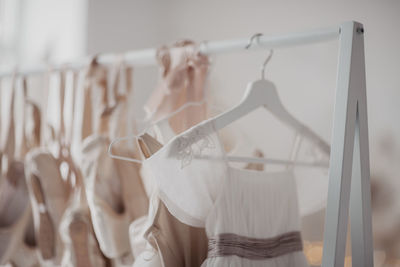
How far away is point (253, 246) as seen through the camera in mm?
911

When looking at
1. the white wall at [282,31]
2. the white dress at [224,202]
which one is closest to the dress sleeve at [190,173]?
the white dress at [224,202]

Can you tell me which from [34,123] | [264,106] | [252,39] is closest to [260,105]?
[264,106]

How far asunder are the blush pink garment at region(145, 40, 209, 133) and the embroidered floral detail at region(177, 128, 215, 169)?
0.18 meters

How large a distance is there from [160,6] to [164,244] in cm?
134

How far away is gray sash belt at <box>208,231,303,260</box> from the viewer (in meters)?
0.87

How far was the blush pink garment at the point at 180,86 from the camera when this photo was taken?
106cm

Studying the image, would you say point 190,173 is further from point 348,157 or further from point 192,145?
point 348,157

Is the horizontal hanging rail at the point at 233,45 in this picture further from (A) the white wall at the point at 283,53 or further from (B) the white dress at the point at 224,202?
(B) the white dress at the point at 224,202

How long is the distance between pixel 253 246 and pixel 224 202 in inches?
4.4

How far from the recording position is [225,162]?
0.92 m

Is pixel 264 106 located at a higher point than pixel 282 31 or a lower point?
lower

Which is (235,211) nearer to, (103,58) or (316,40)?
(316,40)

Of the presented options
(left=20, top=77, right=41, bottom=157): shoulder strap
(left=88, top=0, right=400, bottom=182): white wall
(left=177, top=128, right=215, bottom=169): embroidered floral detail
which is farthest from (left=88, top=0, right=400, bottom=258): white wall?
(left=20, top=77, right=41, bottom=157): shoulder strap

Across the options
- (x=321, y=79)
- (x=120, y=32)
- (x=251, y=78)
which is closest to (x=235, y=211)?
(x=321, y=79)
